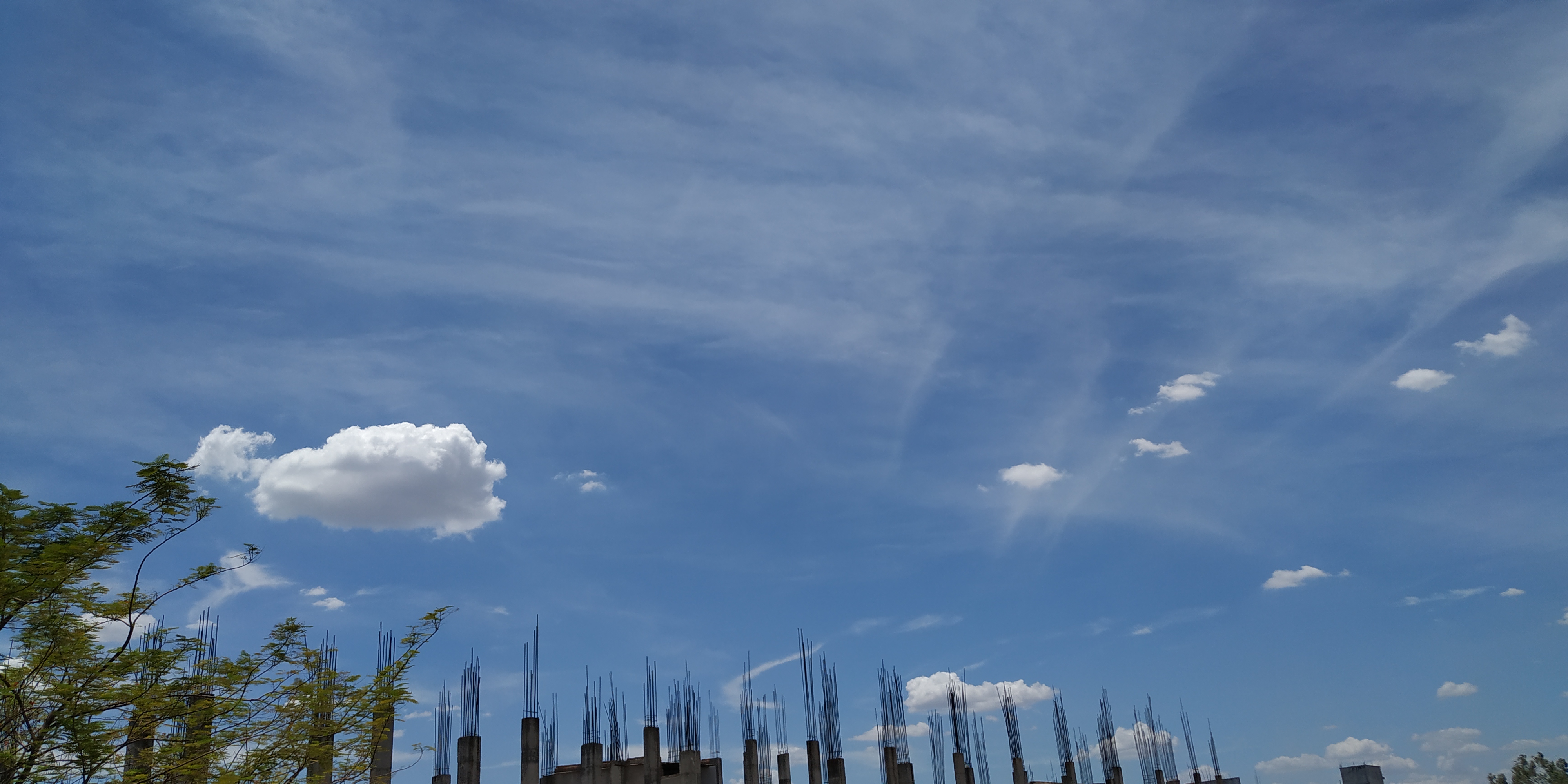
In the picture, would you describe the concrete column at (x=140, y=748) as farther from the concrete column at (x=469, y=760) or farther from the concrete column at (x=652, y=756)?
the concrete column at (x=652, y=756)

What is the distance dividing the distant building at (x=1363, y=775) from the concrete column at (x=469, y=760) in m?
24.1

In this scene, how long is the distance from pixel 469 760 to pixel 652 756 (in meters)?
4.32

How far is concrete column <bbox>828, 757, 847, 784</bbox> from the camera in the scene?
2556 cm

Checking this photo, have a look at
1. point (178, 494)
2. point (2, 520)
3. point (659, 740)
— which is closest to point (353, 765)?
point (178, 494)

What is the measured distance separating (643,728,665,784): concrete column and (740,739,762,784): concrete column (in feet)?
9.90

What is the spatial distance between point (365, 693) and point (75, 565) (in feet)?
14.0

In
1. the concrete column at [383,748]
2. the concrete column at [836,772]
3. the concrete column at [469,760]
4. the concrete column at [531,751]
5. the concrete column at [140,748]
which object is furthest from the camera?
the concrete column at [836,772]

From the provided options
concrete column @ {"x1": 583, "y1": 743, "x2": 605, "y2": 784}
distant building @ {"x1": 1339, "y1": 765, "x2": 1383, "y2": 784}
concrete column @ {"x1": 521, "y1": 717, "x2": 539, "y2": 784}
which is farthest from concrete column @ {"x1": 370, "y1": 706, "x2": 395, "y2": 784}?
distant building @ {"x1": 1339, "y1": 765, "x2": 1383, "y2": 784}

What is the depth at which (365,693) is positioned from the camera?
13.2 m

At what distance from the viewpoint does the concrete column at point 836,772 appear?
25562 millimetres

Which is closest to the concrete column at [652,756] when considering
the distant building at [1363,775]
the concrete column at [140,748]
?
the concrete column at [140,748]

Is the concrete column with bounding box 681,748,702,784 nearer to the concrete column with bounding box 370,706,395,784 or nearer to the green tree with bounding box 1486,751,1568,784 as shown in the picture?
the concrete column with bounding box 370,706,395,784

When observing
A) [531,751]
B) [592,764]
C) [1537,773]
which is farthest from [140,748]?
[1537,773]

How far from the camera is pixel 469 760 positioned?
66.6ft
